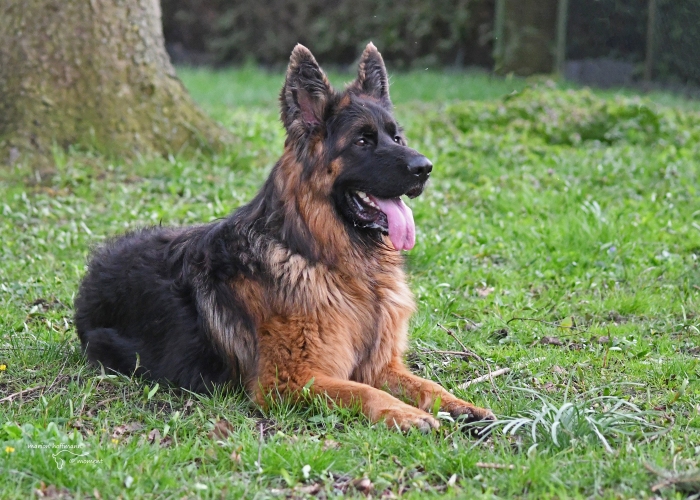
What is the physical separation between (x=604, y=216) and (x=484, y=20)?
445 inches

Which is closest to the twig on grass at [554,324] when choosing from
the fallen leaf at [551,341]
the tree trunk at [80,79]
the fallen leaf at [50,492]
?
the fallen leaf at [551,341]

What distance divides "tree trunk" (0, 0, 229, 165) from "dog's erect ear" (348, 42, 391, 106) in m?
4.29

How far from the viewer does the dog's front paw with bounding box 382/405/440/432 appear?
12.9ft

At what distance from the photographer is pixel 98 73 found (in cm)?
845

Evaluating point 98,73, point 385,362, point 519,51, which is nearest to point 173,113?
point 98,73

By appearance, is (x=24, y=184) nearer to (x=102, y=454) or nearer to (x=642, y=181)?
(x=102, y=454)

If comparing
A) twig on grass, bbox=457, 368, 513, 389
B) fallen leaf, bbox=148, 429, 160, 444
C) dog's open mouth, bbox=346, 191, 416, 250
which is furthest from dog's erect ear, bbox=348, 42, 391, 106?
fallen leaf, bbox=148, 429, 160, 444

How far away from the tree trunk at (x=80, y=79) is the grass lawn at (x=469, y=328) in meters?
0.33

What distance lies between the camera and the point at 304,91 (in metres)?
4.57

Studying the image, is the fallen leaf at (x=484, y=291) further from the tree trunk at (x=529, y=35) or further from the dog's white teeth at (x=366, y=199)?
the tree trunk at (x=529, y=35)

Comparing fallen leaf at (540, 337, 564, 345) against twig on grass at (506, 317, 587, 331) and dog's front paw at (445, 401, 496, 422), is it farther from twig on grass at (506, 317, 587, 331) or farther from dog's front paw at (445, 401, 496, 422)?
dog's front paw at (445, 401, 496, 422)

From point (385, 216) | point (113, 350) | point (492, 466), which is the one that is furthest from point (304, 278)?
point (492, 466)

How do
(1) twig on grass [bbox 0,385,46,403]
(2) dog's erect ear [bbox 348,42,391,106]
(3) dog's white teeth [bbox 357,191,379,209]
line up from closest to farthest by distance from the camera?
(1) twig on grass [bbox 0,385,46,403]
(3) dog's white teeth [bbox 357,191,379,209]
(2) dog's erect ear [bbox 348,42,391,106]

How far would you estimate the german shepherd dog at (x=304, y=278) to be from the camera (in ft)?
14.5
